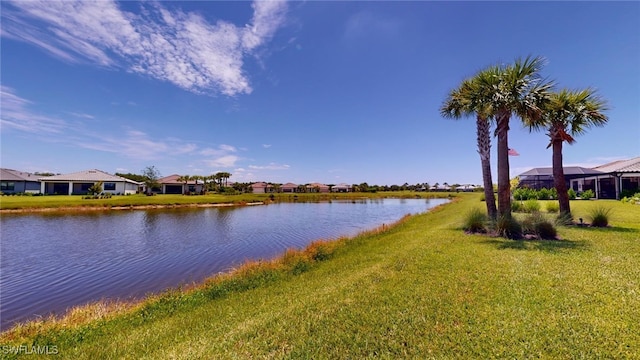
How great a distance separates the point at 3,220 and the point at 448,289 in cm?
3591

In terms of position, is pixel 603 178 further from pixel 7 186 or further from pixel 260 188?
pixel 7 186

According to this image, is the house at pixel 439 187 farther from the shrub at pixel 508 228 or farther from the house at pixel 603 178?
the shrub at pixel 508 228

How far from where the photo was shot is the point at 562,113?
48.7 ft

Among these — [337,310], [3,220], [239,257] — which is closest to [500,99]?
[337,310]

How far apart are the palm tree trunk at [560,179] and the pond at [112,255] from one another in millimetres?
13686

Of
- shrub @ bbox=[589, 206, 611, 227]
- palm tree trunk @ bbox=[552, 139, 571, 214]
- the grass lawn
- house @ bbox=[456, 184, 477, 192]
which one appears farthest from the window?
house @ bbox=[456, 184, 477, 192]

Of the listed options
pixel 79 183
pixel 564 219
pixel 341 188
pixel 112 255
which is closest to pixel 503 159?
pixel 564 219

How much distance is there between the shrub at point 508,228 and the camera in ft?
37.8

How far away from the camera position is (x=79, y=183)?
55.3 meters

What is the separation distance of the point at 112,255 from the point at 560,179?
78.3ft

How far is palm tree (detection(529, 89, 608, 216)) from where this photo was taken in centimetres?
1435

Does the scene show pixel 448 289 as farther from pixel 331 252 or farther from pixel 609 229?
pixel 609 229

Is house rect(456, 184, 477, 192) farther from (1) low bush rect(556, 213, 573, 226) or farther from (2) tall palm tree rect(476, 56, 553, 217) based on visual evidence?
(2) tall palm tree rect(476, 56, 553, 217)

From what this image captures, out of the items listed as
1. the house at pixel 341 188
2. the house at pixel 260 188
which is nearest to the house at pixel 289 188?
the house at pixel 260 188
